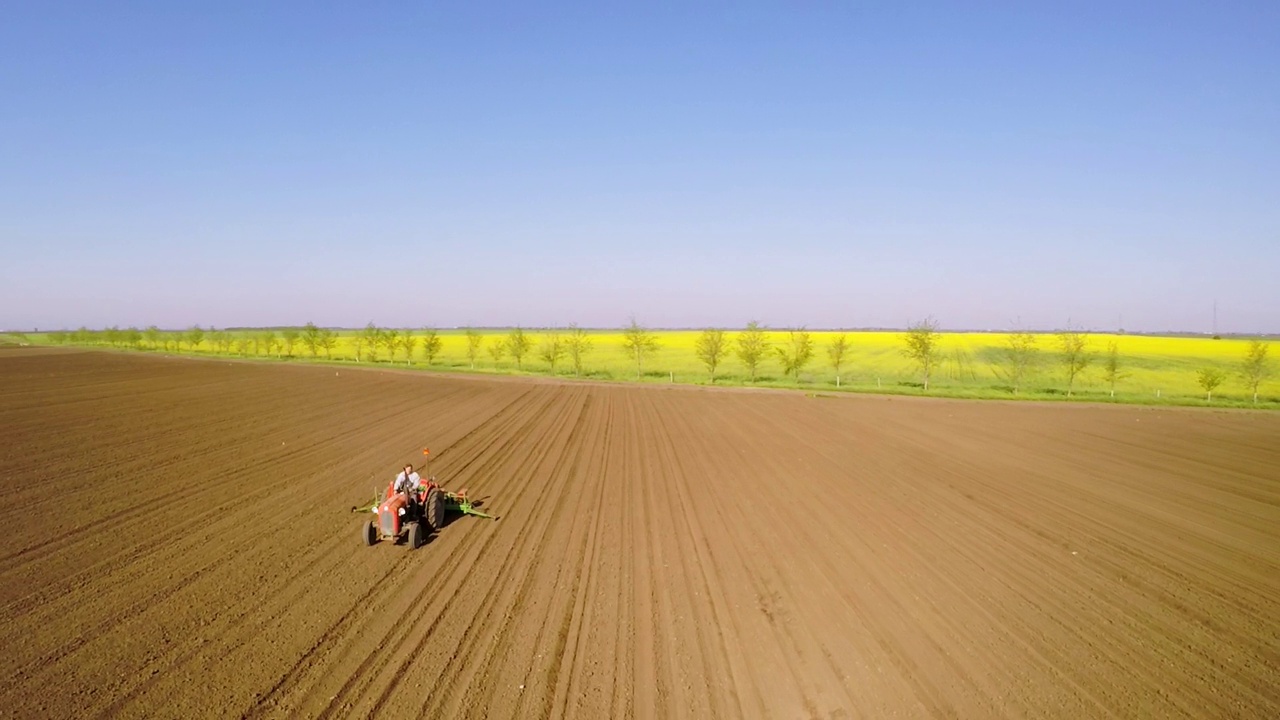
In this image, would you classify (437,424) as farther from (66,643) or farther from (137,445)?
(66,643)

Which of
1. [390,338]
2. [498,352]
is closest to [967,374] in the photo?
[498,352]

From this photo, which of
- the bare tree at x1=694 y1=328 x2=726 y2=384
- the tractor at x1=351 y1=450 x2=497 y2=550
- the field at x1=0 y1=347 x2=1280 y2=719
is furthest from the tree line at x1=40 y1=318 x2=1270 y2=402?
the tractor at x1=351 y1=450 x2=497 y2=550

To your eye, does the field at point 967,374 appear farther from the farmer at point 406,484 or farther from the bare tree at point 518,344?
the farmer at point 406,484

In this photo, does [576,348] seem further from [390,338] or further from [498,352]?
[390,338]

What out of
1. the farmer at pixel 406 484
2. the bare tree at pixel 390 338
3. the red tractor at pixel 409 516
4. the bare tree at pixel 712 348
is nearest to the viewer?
the red tractor at pixel 409 516

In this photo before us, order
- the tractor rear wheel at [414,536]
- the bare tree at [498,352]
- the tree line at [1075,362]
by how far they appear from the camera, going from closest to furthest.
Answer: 1. the tractor rear wheel at [414,536]
2. the tree line at [1075,362]
3. the bare tree at [498,352]

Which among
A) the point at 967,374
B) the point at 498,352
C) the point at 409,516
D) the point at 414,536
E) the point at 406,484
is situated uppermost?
the point at 498,352

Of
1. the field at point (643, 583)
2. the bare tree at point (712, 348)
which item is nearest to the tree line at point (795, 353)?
the bare tree at point (712, 348)
